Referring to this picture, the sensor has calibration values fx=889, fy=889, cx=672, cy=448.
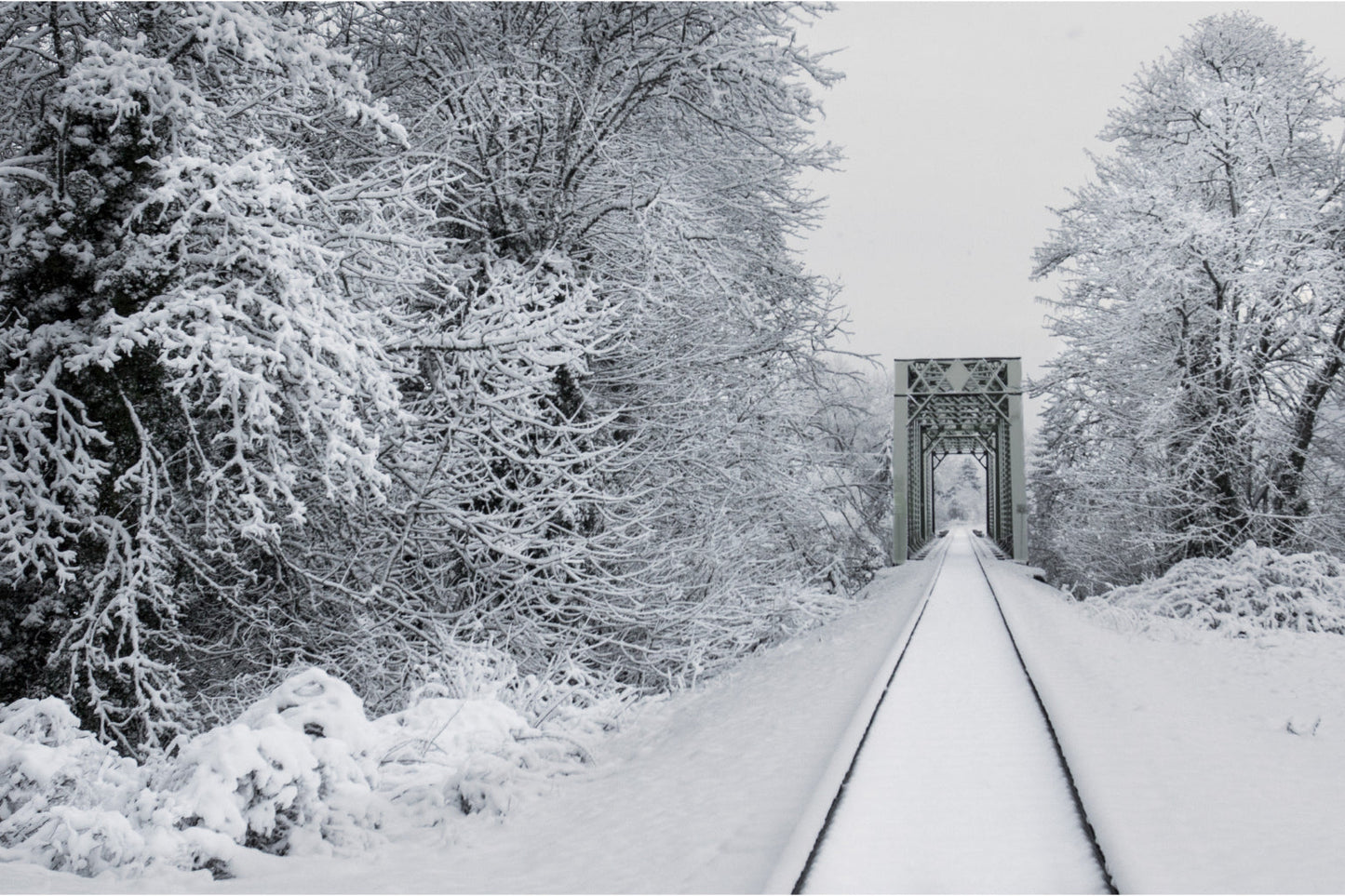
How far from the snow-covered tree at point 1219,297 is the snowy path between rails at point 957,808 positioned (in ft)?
29.4

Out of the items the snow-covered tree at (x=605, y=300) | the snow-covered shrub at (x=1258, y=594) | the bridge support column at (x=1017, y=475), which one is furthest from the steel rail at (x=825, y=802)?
the bridge support column at (x=1017, y=475)

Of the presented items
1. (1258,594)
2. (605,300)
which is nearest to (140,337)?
(605,300)

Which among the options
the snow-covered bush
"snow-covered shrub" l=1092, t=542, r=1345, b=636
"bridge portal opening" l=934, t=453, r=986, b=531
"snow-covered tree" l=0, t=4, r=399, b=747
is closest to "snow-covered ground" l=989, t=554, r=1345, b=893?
"snow-covered shrub" l=1092, t=542, r=1345, b=636

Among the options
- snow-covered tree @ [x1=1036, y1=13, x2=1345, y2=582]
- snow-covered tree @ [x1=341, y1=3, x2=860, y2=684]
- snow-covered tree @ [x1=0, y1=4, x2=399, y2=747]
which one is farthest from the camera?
snow-covered tree @ [x1=1036, y1=13, x2=1345, y2=582]

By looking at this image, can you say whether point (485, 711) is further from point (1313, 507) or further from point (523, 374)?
point (1313, 507)

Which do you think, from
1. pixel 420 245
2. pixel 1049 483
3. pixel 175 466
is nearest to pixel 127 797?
pixel 175 466

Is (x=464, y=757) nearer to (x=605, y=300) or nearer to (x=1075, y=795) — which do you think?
(x=1075, y=795)

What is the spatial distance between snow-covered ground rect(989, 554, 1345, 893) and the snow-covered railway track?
0.17 meters

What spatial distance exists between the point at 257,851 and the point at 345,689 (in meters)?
0.94

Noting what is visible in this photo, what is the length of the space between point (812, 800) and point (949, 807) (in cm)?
70

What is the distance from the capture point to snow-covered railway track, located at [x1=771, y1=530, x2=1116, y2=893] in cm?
324

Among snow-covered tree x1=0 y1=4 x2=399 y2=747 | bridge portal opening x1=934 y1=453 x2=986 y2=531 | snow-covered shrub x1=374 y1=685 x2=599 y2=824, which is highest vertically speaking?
snow-covered tree x1=0 y1=4 x2=399 y2=747

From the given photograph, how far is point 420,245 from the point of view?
6191mm

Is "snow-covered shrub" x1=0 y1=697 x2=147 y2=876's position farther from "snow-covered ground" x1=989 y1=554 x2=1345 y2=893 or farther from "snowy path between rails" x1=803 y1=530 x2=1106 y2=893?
"snow-covered ground" x1=989 y1=554 x2=1345 y2=893
